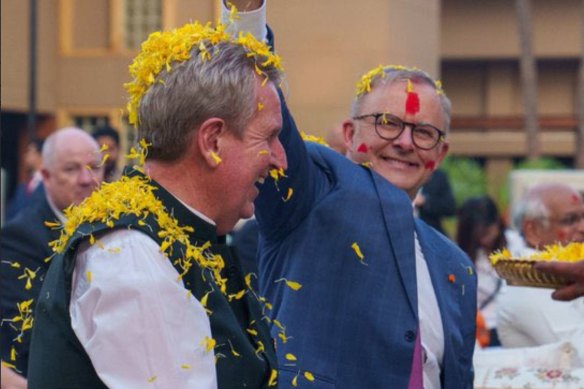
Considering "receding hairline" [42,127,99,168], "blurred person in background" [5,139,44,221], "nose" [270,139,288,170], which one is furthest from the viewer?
"blurred person in background" [5,139,44,221]

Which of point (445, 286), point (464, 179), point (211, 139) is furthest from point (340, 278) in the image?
point (464, 179)

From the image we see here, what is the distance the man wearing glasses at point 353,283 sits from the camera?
4.22 meters

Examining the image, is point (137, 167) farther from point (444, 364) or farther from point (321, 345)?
point (444, 364)

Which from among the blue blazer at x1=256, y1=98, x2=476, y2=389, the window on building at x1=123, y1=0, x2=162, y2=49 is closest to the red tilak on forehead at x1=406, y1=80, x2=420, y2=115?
the blue blazer at x1=256, y1=98, x2=476, y2=389

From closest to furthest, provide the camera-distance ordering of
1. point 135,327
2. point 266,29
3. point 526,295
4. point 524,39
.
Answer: point 135,327, point 266,29, point 526,295, point 524,39

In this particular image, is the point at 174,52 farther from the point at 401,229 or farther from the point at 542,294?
the point at 542,294

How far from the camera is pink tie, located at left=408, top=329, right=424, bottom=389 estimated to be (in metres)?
4.25

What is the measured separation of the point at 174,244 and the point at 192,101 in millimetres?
320

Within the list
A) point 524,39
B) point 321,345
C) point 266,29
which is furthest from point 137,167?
point 524,39

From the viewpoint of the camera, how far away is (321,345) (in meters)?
4.24

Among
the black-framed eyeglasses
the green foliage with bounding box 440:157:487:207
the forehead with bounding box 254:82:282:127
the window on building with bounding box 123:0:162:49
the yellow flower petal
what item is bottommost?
the green foliage with bounding box 440:157:487:207

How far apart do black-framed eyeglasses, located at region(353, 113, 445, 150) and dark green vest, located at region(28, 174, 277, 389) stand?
4.99 ft

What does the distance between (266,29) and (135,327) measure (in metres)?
1.30

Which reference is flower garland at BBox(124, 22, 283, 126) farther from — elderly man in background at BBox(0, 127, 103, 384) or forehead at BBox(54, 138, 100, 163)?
forehead at BBox(54, 138, 100, 163)
